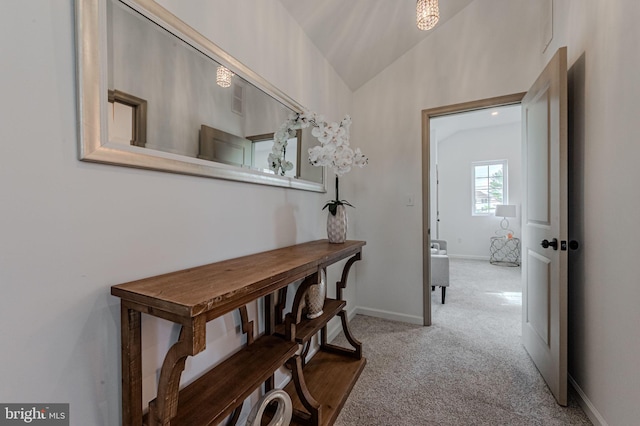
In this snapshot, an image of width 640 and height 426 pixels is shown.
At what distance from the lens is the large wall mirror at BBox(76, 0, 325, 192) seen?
0.76 meters

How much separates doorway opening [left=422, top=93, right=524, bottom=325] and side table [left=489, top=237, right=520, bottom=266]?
0.15 meters

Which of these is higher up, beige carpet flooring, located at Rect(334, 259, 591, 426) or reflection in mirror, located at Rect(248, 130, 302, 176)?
reflection in mirror, located at Rect(248, 130, 302, 176)

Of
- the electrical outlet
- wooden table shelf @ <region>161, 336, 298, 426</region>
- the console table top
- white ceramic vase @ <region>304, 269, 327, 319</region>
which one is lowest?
wooden table shelf @ <region>161, 336, 298, 426</region>

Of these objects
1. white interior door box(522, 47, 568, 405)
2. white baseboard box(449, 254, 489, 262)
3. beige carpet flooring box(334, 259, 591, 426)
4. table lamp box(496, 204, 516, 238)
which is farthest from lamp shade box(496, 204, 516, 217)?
white interior door box(522, 47, 568, 405)

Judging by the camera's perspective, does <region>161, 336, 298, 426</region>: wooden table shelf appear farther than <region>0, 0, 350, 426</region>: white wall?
Yes

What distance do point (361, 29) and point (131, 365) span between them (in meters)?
2.51

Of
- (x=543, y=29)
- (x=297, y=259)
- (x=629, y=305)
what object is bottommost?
(x=629, y=305)

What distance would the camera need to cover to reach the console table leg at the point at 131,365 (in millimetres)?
776

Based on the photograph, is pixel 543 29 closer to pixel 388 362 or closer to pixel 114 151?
pixel 388 362

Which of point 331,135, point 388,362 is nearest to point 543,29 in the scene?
point 331,135

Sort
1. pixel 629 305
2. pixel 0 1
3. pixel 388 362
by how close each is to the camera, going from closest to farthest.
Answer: pixel 0 1
pixel 629 305
pixel 388 362

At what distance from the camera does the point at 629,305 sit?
45.2 inches

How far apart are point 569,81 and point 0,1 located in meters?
2.61

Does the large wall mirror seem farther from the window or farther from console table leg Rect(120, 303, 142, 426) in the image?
the window
